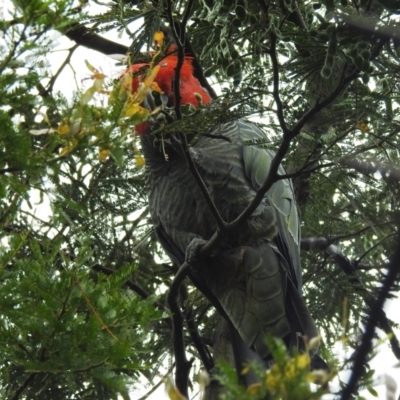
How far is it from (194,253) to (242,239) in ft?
1.16

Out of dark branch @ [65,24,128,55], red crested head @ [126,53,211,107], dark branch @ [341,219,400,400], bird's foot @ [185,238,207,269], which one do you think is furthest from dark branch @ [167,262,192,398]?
dark branch @ [341,219,400,400]

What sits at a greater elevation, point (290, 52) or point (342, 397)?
point (290, 52)

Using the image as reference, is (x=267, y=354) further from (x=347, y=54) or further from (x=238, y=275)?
(x=347, y=54)

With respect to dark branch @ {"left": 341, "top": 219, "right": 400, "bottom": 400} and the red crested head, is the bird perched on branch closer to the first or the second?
the red crested head

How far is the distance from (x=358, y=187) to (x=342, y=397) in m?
2.53

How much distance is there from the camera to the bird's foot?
4.21m

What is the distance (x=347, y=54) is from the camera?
2.54 meters

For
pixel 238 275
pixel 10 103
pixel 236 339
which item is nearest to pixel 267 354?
pixel 236 339

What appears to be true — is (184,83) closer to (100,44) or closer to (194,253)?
(100,44)

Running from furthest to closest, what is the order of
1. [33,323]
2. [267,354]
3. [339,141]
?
[267,354] → [339,141] → [33,323]

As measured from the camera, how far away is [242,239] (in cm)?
443

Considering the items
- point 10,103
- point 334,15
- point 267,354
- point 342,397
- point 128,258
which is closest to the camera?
point 342,397

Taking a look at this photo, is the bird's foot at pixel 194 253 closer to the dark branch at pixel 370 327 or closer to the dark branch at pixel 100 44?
the dark branch at pixel 100 44

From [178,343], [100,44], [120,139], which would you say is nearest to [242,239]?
[178,343]
